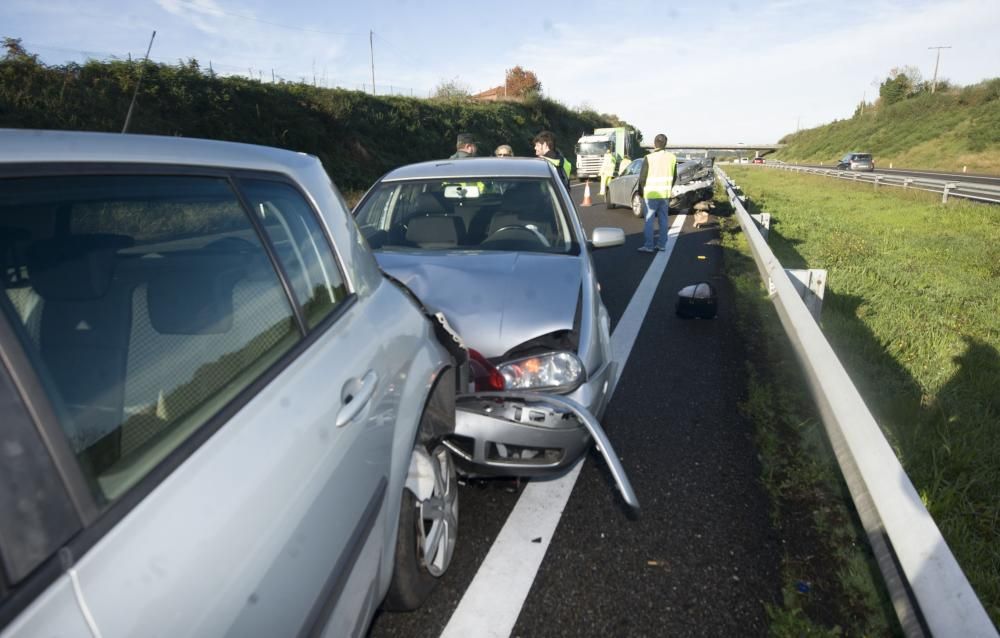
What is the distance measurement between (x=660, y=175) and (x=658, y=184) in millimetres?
156

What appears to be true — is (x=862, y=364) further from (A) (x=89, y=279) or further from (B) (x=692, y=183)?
(B) (x=692, y=183)

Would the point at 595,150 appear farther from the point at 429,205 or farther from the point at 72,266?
the point at 72,266

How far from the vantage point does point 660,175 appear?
1032 centimetres

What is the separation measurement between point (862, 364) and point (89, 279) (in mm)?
5208

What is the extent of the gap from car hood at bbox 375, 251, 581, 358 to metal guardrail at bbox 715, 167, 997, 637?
48.6 inches

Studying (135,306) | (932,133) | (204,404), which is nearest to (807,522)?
(204,404)

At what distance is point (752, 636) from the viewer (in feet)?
7.35

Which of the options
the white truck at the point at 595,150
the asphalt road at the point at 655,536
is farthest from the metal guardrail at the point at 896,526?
the white truck at the point at 595,150

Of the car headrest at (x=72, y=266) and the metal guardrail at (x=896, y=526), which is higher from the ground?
the car headrest at (x=72, y=266)

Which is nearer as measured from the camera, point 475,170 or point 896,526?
point 896,526

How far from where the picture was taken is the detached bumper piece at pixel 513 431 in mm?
2596

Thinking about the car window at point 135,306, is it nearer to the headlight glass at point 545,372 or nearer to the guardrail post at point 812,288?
the headlight glass at point 545,372

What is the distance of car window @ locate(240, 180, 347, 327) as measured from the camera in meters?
1.94

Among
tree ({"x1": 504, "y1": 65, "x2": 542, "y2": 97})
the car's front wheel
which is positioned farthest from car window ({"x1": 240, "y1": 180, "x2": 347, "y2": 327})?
tree ({"x1": 504, "y1": 65, "x2": 542, "y2": 97})
